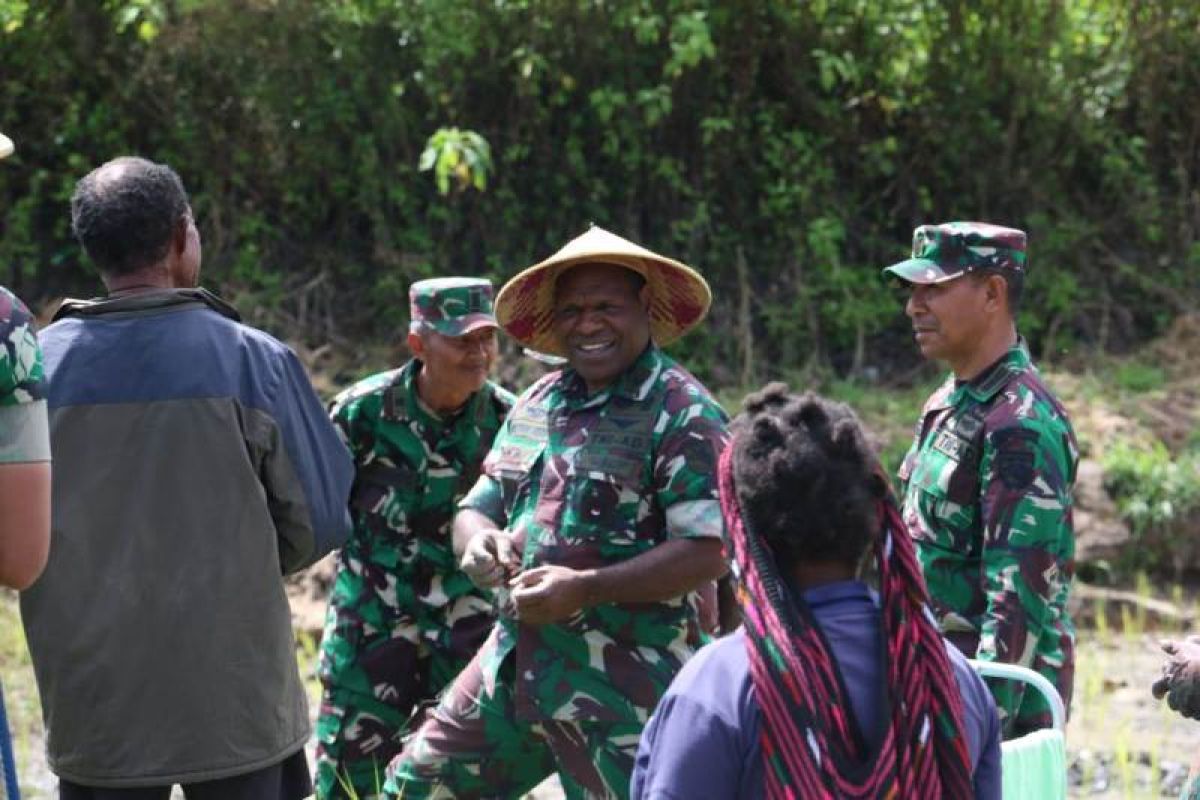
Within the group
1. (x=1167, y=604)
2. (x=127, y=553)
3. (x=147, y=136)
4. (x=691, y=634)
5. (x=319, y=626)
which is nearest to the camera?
(x=127, y=553)

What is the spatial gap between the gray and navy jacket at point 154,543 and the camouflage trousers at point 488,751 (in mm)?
671

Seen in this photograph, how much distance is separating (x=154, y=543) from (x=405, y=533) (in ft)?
5.91

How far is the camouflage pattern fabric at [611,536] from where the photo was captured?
4.47 metres

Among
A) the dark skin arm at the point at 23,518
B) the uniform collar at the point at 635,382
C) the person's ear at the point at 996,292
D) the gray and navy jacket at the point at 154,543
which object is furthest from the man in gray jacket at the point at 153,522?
the person's ear at the point at 996,292

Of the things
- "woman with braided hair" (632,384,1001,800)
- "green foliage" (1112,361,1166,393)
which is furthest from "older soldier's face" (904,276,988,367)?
"green foliage" (1112,361,1166,393)

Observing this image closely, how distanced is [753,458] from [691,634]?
190 centimetres

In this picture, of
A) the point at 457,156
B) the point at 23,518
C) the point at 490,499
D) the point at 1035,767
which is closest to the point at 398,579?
the point at 490,499

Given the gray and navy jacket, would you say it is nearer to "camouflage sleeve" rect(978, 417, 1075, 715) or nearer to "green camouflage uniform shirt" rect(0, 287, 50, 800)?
"green camouflage uniform shirt" rect(0, 287, 50, 800)

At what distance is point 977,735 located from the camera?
9.39 ft

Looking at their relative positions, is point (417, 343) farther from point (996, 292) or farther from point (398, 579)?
point (996, 292)

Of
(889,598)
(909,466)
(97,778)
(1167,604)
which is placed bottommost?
(1167,604)

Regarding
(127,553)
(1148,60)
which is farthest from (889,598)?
(1148,60)

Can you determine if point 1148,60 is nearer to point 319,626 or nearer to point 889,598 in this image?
point 319,626

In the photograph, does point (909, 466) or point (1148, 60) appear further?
point (1148, 60)
